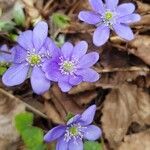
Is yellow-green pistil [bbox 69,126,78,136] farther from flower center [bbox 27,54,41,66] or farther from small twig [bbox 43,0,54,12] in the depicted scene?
small twig [bbox 43,0,54,12]

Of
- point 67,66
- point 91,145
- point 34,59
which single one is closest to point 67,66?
point 67,66

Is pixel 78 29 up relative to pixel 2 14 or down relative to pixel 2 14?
down

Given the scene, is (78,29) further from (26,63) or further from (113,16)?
(26,63)

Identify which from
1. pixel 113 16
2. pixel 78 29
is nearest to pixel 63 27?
pixel 78 29

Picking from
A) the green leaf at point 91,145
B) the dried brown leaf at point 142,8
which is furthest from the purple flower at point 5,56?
the dried brown leaf at point 142,8

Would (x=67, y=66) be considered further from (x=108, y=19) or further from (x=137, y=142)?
(x=137, y=142)

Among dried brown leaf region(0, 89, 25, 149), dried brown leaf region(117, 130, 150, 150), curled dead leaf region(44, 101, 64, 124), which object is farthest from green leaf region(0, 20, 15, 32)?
dried brown leaf region(117, 130, 150, 150)

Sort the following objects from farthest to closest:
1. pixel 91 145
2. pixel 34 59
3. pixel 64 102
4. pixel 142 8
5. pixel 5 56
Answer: pixel 142 8, pixel 64 102, pixel 5 56, pixel 91 145, pixel 34 59
